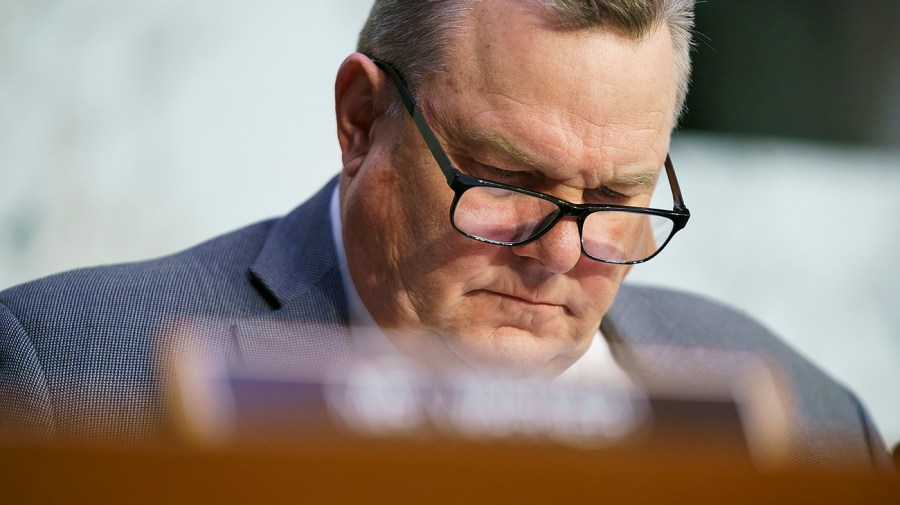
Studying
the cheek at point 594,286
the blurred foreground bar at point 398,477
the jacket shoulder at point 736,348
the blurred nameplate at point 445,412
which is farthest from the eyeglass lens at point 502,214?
the blurred foreground bar at point 398,477

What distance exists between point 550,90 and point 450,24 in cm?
20

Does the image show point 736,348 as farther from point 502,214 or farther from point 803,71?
point 803,71

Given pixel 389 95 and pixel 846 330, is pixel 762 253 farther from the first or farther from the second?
pixel 389 95

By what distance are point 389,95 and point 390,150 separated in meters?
0.09

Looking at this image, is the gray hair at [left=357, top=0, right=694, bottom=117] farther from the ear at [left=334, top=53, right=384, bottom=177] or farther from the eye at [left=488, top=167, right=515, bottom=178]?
the eye at [left=488, top=167, right=515, bottom=178]

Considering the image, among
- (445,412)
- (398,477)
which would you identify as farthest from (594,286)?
(398,477)

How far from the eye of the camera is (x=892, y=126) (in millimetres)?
3461

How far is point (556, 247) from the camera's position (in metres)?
1.31

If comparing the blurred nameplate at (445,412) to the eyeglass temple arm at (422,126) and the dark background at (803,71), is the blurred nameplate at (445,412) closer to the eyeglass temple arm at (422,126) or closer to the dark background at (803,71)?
the eyeglass temple arm at (422,126)

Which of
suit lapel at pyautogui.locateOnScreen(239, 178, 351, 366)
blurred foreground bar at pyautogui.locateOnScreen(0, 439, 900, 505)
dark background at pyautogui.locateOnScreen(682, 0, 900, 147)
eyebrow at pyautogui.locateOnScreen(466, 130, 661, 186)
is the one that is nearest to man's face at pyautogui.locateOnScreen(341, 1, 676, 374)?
eyebrow at pyautogui.locateOnScreen(466, 130, 661, 186)

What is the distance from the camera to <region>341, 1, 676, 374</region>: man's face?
1.28m

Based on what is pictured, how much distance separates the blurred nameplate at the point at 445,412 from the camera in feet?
1.41

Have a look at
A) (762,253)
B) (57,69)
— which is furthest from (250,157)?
(762,253)

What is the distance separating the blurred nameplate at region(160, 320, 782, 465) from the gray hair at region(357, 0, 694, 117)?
772 millimetres
